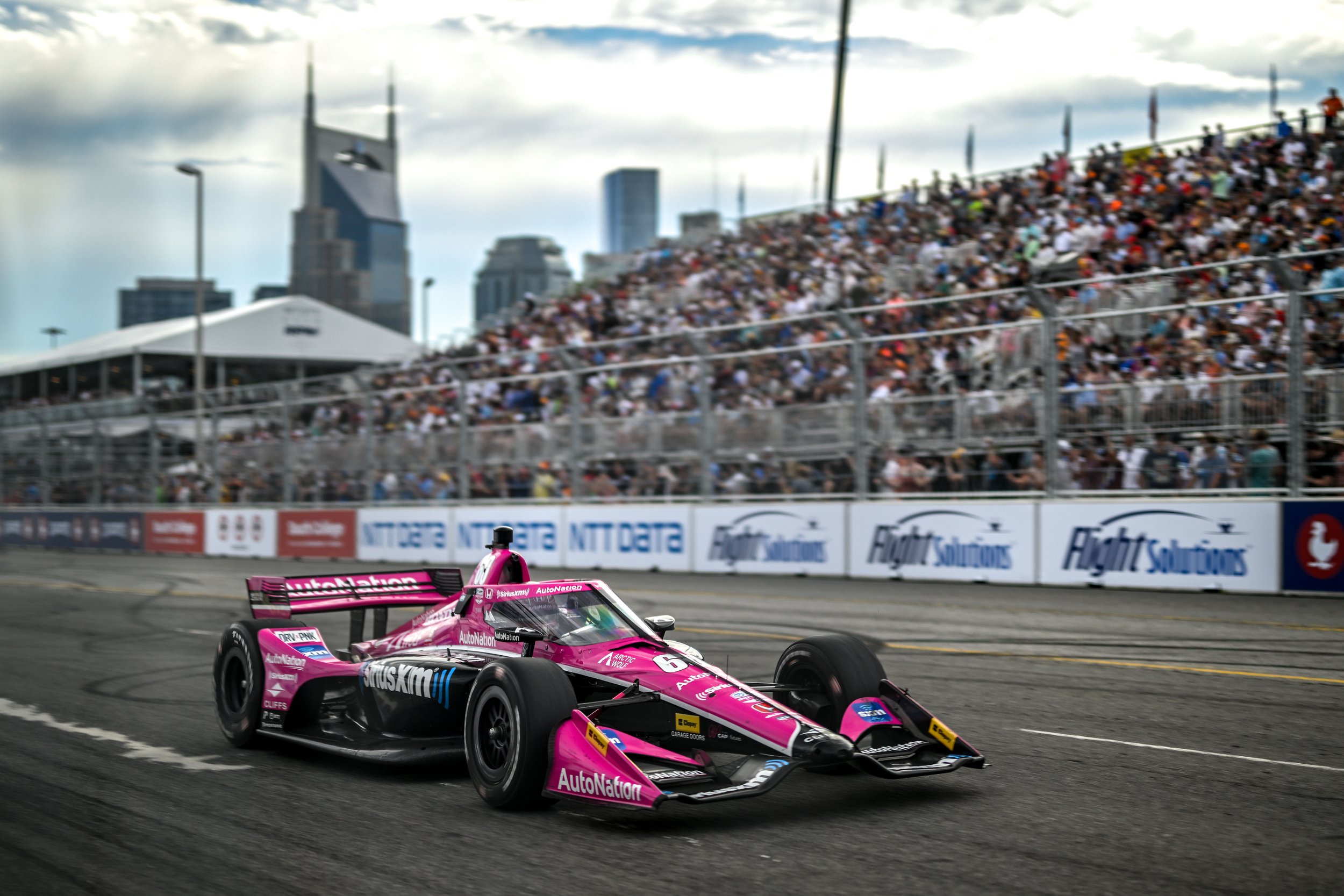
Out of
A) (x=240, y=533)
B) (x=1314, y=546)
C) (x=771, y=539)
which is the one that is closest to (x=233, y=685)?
(x=1314, y=546)

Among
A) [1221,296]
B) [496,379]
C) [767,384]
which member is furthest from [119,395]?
[1221,296]

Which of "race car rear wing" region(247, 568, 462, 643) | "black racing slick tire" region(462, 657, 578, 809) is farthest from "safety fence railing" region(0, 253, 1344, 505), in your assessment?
"black racing slick tire" region(462, 657, 578, 809)

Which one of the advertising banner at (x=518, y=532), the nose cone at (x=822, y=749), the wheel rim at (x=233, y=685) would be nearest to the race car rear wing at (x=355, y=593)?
the wheel rim at (x=233, y=685)

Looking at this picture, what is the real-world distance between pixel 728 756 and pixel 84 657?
7.67m

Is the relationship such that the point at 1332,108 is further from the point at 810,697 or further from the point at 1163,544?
the point at 810,697

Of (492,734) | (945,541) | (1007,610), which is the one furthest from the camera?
(945,541)

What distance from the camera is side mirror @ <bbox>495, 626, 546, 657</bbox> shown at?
255 inches

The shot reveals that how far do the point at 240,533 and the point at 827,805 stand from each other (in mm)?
26583

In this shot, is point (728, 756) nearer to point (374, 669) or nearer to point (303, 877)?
point (374, 669)

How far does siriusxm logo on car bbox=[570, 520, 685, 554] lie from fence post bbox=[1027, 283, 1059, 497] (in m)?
6.55

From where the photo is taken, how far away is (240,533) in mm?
30188

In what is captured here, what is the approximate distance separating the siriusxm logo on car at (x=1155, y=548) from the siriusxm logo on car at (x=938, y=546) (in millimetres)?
1010

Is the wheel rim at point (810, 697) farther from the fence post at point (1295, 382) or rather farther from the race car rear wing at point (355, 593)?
the fence post at point (1295, 382)

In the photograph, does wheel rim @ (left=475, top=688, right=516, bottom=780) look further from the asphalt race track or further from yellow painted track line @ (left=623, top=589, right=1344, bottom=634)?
yellow painted track line @ (left=623, top=589, right=1344, bottom=634)
